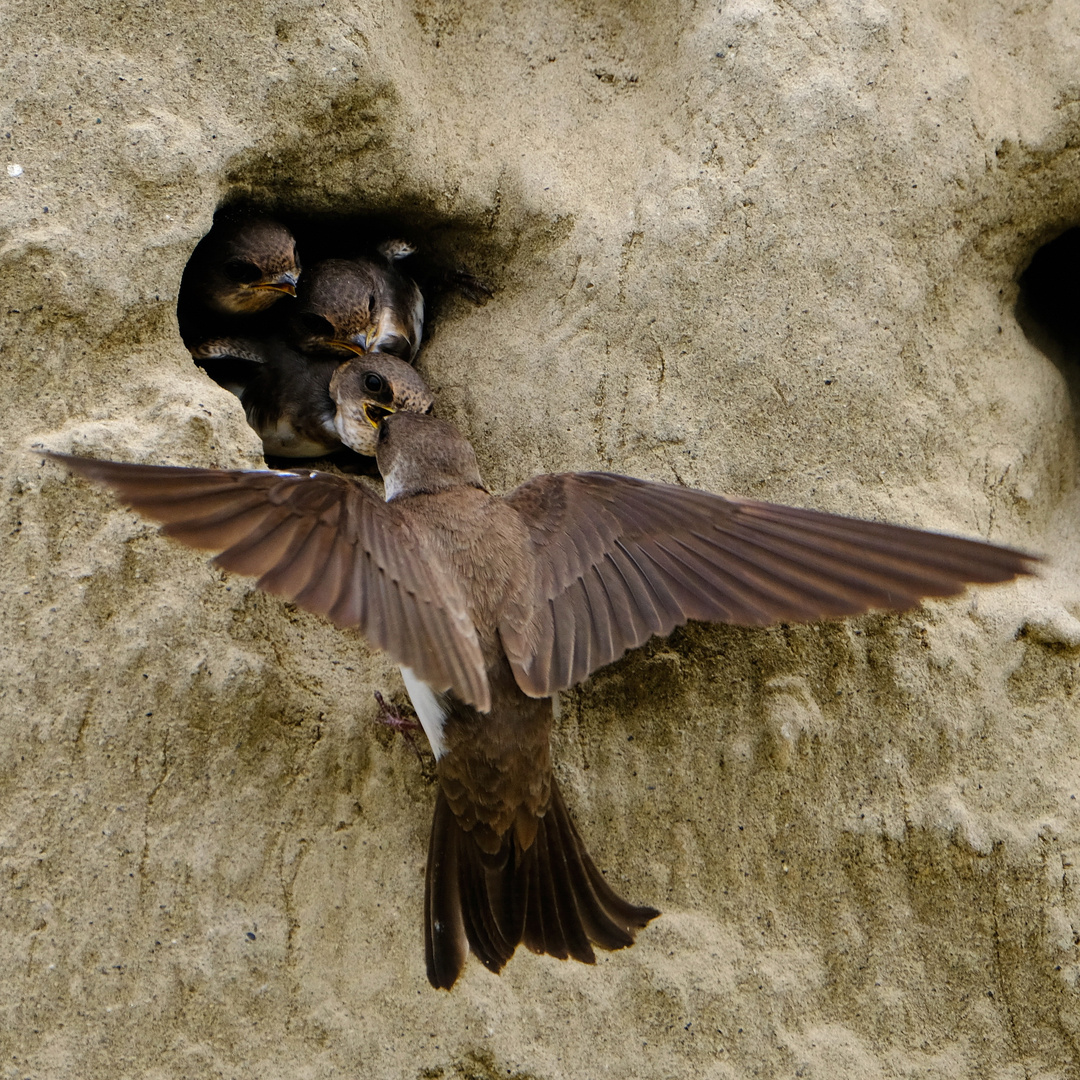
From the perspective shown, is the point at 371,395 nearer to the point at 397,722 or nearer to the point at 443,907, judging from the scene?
the point at 397,722

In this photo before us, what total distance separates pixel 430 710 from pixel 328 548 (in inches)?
13.8

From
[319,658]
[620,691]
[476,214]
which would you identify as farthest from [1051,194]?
[319,658]

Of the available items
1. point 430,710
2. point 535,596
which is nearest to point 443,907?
point 430,710

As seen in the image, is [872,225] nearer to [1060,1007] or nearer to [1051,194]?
[1051,194]

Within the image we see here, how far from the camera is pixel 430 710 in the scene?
182 cm

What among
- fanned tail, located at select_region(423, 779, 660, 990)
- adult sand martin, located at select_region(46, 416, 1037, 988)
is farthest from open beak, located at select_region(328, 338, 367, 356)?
fanned tail, located at select_region(423, 779, 660, 990)

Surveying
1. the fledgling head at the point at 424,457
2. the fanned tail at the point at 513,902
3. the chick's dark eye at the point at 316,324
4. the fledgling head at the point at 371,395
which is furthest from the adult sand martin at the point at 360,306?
the fanned tail at the point at 513,902

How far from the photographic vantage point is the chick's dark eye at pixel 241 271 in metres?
2.23

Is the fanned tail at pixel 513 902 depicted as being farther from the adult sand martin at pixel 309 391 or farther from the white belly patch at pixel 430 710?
the adult sand martin at pixel 309 391

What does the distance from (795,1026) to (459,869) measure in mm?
613

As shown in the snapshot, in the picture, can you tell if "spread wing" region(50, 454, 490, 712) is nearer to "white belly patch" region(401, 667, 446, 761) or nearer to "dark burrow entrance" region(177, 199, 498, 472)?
"white belly patch" region(401, 667, 446, 761)

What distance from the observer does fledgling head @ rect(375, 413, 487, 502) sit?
201 cm

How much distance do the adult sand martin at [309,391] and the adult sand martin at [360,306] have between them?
0.20 ft

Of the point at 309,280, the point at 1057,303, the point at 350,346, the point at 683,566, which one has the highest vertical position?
the point at 1057,303
